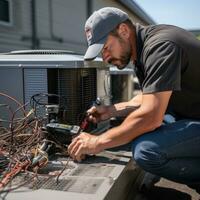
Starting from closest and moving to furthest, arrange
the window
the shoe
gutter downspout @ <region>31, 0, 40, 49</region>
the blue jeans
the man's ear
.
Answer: the blue jeans < the man's ear < the shoe < the window < gutter downspout @ <region>31, 0, 40, 49</region>

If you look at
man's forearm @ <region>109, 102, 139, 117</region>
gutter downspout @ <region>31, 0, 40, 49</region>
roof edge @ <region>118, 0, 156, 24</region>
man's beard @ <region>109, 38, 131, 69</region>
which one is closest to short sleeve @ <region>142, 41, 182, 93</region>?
man's beard @ <region>109, 38, 131, 69</region>

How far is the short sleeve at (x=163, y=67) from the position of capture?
1.82 meters

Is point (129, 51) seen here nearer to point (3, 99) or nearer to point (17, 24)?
point (3, 99)

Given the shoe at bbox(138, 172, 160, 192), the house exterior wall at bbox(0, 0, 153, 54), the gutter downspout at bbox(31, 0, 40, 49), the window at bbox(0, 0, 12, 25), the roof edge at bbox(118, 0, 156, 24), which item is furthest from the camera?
the roof edge at bbox(118, 0, 156, 24)

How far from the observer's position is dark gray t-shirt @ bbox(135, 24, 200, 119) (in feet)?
6.00

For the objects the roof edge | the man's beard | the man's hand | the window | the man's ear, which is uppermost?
the man's ear

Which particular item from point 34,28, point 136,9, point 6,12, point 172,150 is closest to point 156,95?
point 172,150

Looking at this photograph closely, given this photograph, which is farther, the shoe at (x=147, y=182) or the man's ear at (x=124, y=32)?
the shoe at (x=147, y=182)

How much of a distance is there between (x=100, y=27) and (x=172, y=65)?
445 millimetres

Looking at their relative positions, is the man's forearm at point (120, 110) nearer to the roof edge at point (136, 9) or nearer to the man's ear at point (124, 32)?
the man's ear at point (124, 32)

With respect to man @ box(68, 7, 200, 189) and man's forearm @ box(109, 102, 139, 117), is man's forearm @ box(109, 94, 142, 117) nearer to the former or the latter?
man's forearm @ box(109, 102, 139, 117)

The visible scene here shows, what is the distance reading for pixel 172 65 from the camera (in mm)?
1839

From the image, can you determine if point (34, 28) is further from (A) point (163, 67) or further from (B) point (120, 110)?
(A) point (163, 67)

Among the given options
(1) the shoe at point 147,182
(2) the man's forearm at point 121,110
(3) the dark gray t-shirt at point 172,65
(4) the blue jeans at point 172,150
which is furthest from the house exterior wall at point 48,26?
(4) the blue jeans at point 172,150
